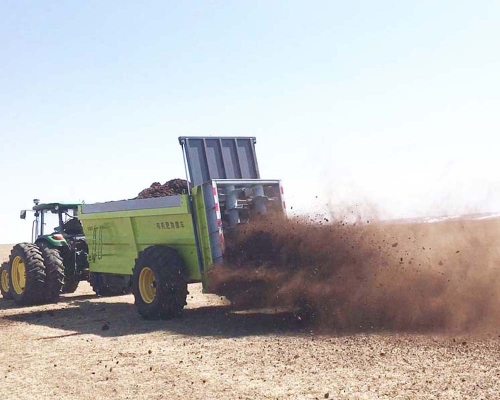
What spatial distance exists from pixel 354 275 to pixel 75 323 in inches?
200

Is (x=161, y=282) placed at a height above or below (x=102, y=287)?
above

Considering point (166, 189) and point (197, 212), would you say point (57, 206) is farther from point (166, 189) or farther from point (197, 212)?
point (197, 212)

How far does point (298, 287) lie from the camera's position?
8.55 m

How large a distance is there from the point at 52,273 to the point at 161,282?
176 inches

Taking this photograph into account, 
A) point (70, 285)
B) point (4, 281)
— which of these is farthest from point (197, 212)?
point (4, 281)

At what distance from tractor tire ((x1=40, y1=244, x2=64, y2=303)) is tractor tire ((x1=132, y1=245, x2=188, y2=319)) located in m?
3.58

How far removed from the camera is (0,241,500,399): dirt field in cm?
543

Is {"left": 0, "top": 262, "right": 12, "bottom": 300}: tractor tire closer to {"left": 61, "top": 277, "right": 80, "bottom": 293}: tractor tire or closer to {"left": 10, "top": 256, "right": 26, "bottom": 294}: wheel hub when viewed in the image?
{"left": 10, "top": 256, "right": 26, "bottom": 294}: wheel hub

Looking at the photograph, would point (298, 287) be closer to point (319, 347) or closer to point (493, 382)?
point (319, 347)

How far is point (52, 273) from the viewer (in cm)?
1308

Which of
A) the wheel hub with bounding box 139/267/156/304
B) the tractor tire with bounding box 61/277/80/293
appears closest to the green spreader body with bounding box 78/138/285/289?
the wheel hub with bounding box 139/267/156/304

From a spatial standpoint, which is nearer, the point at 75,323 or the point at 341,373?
the point at 341,373

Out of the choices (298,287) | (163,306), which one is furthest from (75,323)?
(298,287)

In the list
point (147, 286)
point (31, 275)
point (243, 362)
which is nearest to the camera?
point (243, 362)
